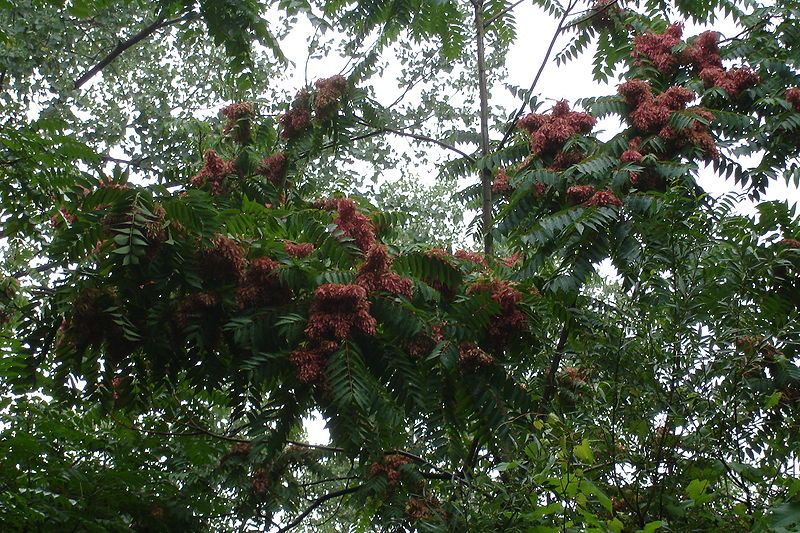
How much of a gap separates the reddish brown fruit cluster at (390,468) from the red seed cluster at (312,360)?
1217 mm

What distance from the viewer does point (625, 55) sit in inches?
225

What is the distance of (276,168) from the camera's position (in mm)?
5082

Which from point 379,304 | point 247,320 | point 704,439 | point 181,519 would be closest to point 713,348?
point 704,439

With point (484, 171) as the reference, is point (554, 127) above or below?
below

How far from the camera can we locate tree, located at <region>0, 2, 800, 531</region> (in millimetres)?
2895

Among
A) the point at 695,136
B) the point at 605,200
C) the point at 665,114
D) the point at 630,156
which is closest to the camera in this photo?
the point at 605,200

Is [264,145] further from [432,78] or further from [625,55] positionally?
[432,78]

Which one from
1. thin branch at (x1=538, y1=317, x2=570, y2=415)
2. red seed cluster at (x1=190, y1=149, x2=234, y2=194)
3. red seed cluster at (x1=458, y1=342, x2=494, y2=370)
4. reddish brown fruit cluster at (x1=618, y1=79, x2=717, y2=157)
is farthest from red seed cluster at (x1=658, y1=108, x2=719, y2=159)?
red seed cluster at (x1=190, y1=149, x2=234, y2=194)

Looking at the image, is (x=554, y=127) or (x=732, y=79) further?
(x=732, y=79)

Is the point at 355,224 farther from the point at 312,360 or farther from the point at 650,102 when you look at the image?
the point at 650,102

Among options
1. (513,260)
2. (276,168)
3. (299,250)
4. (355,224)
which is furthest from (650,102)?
(299,250)

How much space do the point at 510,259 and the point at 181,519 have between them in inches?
87.9

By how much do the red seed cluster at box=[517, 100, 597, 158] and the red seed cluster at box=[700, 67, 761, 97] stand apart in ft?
2.47

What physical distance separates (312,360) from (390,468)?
1.35 metres
